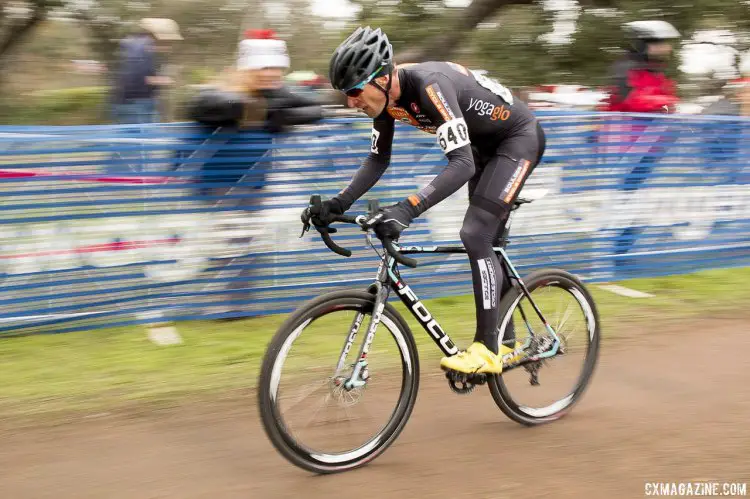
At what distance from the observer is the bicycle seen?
379 centimetres

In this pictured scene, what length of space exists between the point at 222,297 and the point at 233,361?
36.9 inches

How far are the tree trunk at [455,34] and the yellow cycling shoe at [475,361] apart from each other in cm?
817

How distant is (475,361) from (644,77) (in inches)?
209

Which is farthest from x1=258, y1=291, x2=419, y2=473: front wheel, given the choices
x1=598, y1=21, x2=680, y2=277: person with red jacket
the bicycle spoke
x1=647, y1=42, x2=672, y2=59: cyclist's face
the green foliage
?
the green foliage

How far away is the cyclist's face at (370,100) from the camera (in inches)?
159

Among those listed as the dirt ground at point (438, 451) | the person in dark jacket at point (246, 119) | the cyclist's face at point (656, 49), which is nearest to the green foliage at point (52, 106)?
the person in dark jacket at point (246, 119)

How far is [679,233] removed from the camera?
8.39 m

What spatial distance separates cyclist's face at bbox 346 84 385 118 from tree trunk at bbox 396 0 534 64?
7962 millimetres

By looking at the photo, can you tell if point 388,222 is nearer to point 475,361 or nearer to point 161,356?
point 475,361

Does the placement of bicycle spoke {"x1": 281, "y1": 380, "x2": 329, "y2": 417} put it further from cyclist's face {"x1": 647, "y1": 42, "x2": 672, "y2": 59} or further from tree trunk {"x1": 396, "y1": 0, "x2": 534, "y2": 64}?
tree trunk {"x1": 396, "y1": 0, "x2": 534, "y2": 64}

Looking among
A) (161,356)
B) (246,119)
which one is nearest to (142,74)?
(246,119)

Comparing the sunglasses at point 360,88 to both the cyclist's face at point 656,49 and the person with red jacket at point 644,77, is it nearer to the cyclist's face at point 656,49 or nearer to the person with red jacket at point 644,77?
the person with red jacket at point 644,77

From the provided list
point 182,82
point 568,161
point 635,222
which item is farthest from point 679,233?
point 182,82

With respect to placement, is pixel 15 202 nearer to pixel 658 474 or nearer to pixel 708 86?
pixel 658 474
